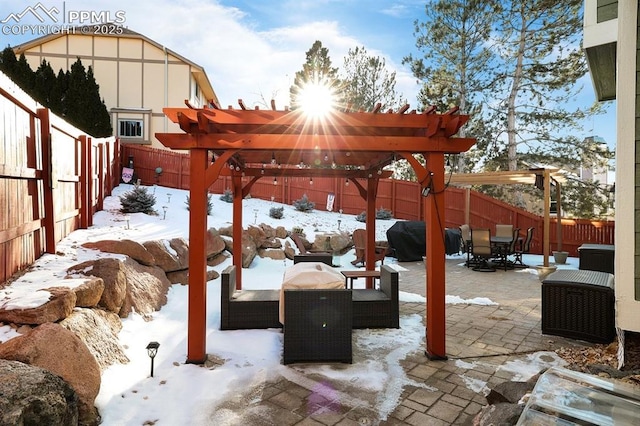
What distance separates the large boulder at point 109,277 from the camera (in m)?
4.15

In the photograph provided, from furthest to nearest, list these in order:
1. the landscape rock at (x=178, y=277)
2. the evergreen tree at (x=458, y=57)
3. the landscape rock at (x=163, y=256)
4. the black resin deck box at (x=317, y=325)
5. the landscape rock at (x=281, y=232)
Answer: the evergreen tree at (x=458, y=57) < the landscape rock at (x=281, y=232) < the landscape rock at (x=178, y=277) < the landscape rock at (x=163, y=256) < the black resin deck box at (x=317, y=325)

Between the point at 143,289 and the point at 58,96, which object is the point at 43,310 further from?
the point at 58,96

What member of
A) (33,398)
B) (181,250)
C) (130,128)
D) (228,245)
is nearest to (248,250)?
(228,245)

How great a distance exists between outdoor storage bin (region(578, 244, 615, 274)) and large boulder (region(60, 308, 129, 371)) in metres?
7.64

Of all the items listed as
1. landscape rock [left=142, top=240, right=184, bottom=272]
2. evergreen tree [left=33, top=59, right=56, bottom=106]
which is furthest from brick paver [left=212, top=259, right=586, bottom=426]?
evergreen tree [left=33, top=59, right=56, bottom=106]

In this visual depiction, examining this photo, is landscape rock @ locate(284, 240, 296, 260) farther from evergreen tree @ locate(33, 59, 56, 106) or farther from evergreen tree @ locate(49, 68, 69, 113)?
evergreen tree @ locate(33, 59, 56, 106)

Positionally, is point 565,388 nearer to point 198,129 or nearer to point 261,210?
point 198,129

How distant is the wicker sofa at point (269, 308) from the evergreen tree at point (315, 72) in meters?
15.9

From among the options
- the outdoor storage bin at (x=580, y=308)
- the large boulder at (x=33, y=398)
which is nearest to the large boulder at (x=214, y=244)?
the large boulder at (x=33, y=398)

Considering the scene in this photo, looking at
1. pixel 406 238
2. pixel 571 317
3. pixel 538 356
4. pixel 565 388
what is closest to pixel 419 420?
pixel 565 388

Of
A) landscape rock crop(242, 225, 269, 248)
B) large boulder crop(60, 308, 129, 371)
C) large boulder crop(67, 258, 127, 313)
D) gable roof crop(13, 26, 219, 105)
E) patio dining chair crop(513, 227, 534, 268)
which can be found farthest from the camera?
gable roof crop(13, 26, 219, 105)

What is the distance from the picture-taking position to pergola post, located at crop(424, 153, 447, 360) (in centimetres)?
397

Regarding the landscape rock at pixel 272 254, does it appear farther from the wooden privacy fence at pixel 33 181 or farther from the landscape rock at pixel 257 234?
the wooden privacy fence at pixel 33 181

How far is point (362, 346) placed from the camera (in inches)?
168
